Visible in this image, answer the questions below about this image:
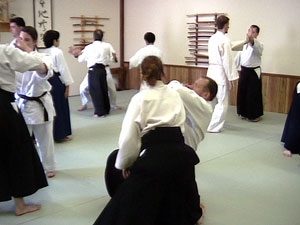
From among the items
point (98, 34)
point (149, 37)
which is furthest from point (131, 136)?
point (149, 37)

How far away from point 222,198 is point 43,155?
5.09 ft

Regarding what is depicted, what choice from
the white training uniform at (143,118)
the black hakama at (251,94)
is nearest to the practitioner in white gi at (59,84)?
the white training uniform at (143,118)

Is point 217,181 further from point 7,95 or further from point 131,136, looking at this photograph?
point 7,95

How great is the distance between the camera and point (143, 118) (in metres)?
1.99

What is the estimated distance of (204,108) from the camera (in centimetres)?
238

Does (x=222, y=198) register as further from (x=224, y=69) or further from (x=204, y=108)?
(x=224, y=69)

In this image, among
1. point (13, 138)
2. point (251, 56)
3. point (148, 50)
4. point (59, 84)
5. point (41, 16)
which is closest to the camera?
point (13, 138)

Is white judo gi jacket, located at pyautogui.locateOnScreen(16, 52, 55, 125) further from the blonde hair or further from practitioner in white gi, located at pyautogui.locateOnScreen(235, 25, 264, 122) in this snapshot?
practitioner in white gi, located at pyautogui.locateOnScreen(235, 25, 264, 122)

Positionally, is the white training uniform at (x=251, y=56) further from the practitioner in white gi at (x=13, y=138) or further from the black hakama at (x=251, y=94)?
the practitioner in white gi at (x=13, y=138)

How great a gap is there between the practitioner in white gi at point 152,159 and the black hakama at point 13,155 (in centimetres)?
73

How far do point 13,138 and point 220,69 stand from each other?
2987 millimetres

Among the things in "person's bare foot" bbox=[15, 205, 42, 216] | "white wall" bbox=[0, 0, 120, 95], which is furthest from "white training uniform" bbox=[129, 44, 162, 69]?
"person's bare foot" bbox=[15, 205, 42, 216]

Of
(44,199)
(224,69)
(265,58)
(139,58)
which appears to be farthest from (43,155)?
(265,58)

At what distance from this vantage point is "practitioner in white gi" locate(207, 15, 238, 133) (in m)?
4.61
